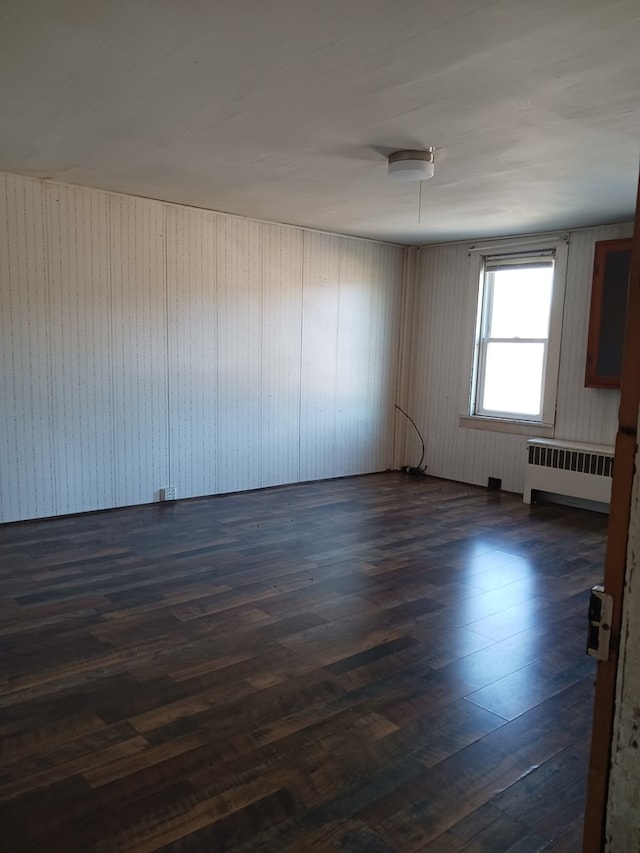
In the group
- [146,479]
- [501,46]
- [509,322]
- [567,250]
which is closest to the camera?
[501,46]

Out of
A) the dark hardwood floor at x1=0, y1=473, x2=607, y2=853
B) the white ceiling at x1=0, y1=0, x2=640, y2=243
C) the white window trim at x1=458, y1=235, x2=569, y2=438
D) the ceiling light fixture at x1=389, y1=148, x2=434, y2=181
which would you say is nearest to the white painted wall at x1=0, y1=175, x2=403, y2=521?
the white ceiling at x1=0, y1=0, x2=640, y2=243

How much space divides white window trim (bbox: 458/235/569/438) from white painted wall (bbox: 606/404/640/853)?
5.55m

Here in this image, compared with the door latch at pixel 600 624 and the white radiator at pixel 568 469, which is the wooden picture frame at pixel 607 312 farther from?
Result: the door latch at pixel 600 624

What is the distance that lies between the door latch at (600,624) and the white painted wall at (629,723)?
23 millimetres

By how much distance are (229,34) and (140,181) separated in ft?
7.89

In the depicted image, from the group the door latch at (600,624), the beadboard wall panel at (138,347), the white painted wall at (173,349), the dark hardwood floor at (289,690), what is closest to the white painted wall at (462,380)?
the white painted wall at (173,349)

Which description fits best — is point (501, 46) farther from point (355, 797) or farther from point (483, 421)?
point (483, 421)

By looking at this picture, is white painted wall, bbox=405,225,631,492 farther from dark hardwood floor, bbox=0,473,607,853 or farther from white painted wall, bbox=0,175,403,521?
dark hardwood floor, bbox=0,473,607,853

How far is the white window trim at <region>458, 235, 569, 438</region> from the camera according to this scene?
234 inches

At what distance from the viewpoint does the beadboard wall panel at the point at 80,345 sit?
472 centimetres

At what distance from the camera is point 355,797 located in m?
1.97

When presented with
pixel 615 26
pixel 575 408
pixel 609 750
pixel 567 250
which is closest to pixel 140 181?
pixel 615 26

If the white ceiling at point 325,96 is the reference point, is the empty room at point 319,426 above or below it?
below

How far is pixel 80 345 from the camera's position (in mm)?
4863
